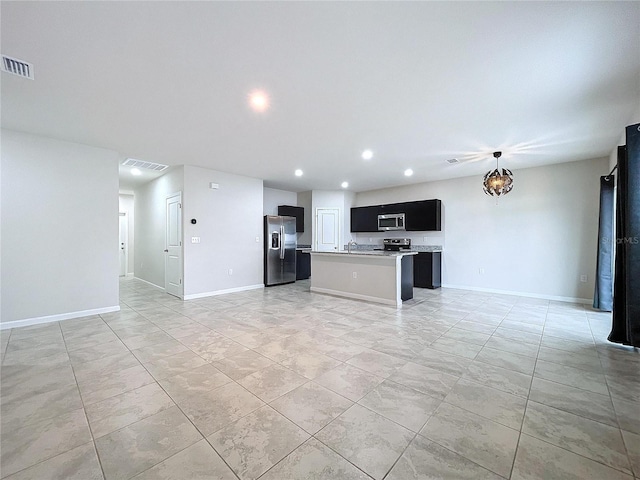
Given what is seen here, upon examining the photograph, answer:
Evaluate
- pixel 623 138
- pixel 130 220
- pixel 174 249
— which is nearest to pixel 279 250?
pixel 174 249

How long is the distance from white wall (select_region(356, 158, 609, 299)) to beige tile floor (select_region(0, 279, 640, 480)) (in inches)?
72.0

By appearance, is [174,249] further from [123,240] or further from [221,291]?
[123,240]

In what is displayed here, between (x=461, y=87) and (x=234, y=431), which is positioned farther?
(x=461, y=87)

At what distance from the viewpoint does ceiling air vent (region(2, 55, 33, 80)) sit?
2111mm

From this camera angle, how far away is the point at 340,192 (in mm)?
8117

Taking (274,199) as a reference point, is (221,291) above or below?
below

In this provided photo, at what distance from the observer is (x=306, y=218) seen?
8.27 m

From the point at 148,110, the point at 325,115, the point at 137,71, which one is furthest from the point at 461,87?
the point at 148,110

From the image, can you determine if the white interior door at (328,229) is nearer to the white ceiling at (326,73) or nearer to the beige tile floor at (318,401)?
the white ceiling at (326,73)

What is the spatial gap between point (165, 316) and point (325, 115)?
12.3 ft

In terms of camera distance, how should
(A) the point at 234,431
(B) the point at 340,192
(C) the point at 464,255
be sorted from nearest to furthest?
(A) the point at 234,431 → (C) the point at 464,255 → (B) the point at 340,192

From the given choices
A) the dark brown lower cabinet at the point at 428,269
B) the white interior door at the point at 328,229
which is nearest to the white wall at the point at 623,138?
the dark brown lower cabinet at the point at 428,269

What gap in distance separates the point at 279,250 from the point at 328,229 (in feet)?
6.38

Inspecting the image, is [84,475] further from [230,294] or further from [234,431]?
[230,294]
